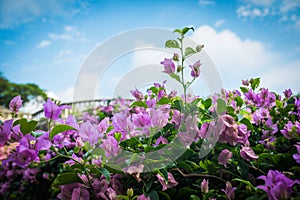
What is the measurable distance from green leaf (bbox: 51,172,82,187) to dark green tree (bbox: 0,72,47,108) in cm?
3438

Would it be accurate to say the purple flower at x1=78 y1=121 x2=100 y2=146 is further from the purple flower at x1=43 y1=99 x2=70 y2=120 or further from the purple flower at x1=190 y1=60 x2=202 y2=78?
the purple flower at x1=190 y1=60 x2=202 y2=78

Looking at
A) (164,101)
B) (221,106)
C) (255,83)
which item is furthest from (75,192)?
(255,83)

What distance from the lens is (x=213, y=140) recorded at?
2.80 ft

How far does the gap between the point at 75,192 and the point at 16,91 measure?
136 ft

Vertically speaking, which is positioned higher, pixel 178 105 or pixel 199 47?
pixel 199 47

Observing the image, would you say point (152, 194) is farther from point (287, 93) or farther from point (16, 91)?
point (16, 91)

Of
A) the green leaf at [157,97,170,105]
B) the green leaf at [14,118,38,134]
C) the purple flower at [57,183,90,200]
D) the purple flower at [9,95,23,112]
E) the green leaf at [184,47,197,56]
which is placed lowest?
the purple flower at [57,183,90,200]

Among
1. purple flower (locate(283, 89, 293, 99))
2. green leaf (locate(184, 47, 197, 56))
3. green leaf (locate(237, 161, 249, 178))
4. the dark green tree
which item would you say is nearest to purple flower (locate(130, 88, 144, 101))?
green leaf (locate(184, 47, 197, 56))

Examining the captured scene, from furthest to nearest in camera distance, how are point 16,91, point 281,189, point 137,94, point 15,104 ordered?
1. point 16,91
2. point 137,94
3. point 15,104
4. point 281,189

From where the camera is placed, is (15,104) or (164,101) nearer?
(15,104)

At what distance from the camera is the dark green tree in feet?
115

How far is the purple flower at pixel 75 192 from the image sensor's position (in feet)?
2.57

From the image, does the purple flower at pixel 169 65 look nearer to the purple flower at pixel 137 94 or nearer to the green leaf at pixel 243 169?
the purple flower at pixel 137 94

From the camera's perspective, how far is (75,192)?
2.57 ft
